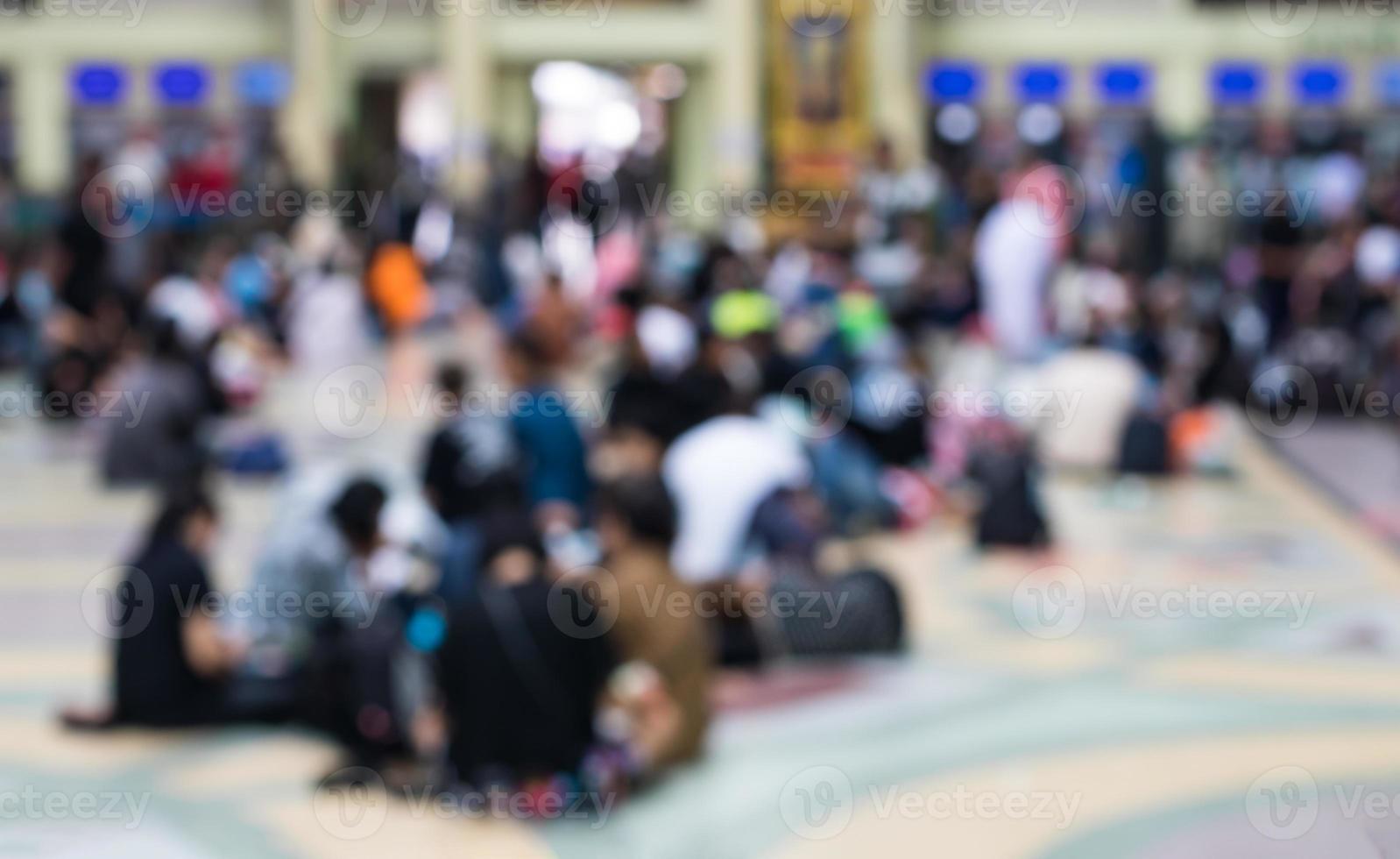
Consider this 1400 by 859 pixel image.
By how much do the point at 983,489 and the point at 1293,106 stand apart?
1676 cm

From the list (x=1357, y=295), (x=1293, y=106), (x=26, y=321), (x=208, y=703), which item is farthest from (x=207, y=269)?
(x=1293, y=106)

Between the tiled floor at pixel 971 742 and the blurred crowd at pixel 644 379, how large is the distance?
249mm

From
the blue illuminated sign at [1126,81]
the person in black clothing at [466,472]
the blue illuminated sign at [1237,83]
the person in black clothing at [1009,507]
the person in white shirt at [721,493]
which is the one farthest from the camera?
the blue illuminated sign at [1126,81]

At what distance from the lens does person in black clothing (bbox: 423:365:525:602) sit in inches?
301

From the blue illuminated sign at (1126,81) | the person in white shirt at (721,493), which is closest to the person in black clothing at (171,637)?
the person in white shirt at (721,493)

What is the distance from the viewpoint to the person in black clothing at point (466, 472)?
7.66 meters

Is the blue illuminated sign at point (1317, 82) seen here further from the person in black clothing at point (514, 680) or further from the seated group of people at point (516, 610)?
the person in black clothing at point (514, 680)

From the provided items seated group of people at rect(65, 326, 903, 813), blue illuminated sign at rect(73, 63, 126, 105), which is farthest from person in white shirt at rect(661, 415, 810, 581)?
blue illuminated sign at rect(73, 63, 126, 105)

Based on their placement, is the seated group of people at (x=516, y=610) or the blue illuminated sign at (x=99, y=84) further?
the blue illuminated sign at (x=99, y=84)

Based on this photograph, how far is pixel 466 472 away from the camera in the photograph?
8.35 metres

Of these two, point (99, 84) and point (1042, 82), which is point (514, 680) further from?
point (99, 84)

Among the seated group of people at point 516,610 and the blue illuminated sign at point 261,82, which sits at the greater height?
the blue illuminated sign at point 261,82

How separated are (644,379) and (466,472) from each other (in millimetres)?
2089

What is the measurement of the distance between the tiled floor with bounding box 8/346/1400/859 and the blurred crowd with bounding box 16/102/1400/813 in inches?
9.8
